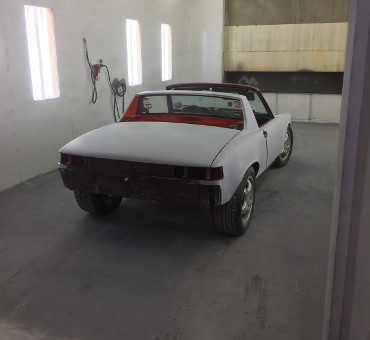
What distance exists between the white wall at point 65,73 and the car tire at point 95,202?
1642 millimetres

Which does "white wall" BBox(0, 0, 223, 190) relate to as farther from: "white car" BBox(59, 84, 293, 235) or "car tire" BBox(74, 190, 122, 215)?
"white car" BBox(59, 84, 293, 235)

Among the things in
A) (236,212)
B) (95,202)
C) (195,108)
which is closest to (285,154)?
(195,108)

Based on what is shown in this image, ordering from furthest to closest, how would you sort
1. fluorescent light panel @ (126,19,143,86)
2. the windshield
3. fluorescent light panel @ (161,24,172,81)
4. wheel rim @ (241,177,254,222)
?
fluorescent light panel @ (161,24,172,81) → fluorescent light panel @ (126,19,143,86) → the windshield → wheel rim @ (241,177,254,222)

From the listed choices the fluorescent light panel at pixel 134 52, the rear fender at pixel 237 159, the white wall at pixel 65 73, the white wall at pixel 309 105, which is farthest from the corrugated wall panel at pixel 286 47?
the rear fender at pixel 237 159

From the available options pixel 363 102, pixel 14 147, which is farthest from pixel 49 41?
pixel 363 102

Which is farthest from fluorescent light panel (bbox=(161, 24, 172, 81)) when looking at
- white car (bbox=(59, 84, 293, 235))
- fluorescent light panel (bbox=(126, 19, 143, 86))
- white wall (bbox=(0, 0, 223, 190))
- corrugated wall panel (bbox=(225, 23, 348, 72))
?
white car (bbox=(59, 84, 293, 235))

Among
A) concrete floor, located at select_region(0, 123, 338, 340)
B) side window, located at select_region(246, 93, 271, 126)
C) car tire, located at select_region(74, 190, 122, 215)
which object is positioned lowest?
concrete floor, located at select_region(0, 123, 338, 340)

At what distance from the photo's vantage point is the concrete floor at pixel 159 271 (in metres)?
2.43

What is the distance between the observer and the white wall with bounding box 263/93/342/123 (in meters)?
10.1

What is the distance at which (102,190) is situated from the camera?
132 inches

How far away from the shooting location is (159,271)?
3.05 m

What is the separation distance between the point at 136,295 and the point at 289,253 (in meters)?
1.38

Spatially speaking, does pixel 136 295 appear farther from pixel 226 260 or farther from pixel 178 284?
pixel 226 260

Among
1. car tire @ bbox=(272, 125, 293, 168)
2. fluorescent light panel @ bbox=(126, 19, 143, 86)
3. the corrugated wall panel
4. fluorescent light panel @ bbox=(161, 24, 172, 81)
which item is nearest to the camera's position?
car tire @ bbox=(272, 125, 293, 168)
